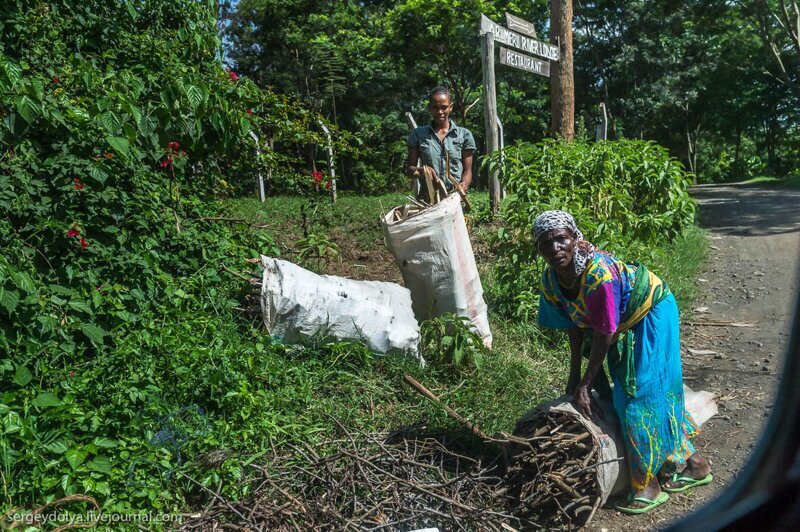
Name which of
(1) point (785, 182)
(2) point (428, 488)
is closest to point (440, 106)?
(2) point (428, 488)

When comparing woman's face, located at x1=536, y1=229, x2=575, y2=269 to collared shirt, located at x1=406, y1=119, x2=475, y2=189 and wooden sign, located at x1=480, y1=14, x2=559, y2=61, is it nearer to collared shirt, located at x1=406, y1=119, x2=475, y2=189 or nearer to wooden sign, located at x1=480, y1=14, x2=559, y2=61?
collared shirt, located at x1=406, y1=119, x2=475, y2=189

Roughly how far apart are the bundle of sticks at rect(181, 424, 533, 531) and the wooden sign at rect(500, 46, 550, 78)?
5.18 meters

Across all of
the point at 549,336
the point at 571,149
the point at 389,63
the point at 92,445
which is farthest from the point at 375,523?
the point at 389,63

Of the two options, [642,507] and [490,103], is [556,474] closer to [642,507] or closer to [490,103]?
[642,507]

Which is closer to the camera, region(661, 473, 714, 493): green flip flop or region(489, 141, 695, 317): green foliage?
region(661, 473, 714, 493): green flip flop

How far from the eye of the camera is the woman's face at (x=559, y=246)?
11.0 ft

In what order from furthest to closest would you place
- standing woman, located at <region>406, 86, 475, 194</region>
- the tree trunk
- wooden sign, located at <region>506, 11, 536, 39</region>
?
the tree trunk < wooden sign, located at <region>506, 11, 536, 39</region> < standing woman, located at <region>406, 86, 475, 194</region>

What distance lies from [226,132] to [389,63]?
53.9 feet

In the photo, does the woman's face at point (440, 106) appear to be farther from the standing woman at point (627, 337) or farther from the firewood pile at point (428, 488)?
the firewood pile at point (428, 488)

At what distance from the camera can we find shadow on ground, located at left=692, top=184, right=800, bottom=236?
Result: 11734mm

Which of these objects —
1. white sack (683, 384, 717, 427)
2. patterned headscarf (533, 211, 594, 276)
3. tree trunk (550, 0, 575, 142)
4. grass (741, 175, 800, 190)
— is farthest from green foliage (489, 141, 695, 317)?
grass (741, 175, 800, 190)

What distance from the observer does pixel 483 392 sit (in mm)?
4594

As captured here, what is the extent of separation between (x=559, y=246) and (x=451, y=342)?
1.58m

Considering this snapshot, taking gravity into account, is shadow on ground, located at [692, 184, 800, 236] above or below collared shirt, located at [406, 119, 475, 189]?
below
